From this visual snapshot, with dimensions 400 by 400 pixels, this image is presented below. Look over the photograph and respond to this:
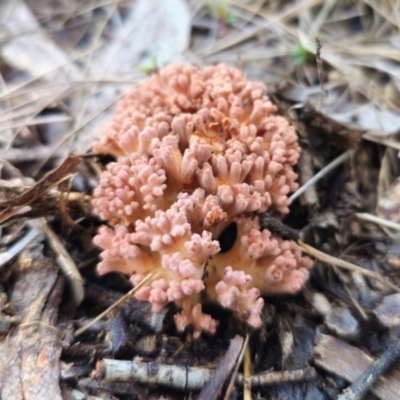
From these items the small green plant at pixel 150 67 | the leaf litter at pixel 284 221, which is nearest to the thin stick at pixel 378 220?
the leaf litter at pixel 284 221

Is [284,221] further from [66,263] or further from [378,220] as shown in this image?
[66,263]

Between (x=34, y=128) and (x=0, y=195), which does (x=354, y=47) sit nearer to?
(x=34, y=128)

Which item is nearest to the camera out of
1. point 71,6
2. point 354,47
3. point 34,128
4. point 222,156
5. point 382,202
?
point 222,156

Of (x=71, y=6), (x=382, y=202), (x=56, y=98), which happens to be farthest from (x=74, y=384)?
(x=71, y=6)

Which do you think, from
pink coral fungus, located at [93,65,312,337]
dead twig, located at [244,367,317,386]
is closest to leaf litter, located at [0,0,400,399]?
dead twig, located at [244,367,317,386]

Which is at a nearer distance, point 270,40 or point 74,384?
point 74,384

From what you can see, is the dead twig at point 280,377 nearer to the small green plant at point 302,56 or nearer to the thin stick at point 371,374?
the thin stick at point 371,374
